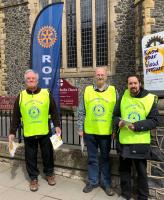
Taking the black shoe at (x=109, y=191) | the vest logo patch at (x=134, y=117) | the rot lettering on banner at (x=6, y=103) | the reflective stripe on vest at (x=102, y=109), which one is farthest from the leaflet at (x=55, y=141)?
the rot lettering on banner at (x=6, y=103)

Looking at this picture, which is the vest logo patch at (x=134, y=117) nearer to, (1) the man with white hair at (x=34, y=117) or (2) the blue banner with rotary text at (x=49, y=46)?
(1) the man with white hair at (x=34, y=117)

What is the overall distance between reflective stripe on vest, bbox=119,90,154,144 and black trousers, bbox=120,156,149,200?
0.94 ft

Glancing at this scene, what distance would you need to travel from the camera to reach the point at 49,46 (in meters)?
5.84

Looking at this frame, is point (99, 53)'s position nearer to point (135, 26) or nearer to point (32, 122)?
point (135, 26)

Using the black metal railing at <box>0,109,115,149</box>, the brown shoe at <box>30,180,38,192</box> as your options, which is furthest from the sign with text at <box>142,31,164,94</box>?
the brown shoe at <box>30,180,38,192</box>

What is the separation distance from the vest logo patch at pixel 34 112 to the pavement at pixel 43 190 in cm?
115

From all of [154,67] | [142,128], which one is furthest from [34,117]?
[154,67]

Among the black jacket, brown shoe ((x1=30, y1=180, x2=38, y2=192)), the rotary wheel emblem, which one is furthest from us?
the rotary wheel emblem

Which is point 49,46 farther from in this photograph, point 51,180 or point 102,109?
point 51,180

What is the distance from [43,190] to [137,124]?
191 centimetres

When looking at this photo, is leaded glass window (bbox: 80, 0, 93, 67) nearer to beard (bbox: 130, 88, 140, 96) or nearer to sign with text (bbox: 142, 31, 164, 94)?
sign with text (bbox: 142, 31, 164, 94)

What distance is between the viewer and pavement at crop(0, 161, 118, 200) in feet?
14.8

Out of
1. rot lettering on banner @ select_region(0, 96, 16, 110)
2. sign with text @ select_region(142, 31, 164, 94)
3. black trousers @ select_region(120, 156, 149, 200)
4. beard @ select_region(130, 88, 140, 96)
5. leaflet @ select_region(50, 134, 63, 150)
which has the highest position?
sign with text @ select_region(142, 31, 164, 94)

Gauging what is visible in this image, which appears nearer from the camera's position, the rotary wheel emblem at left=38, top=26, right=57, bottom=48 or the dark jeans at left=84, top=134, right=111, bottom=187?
the dark jeans at left=84, top=134, right=111, bottom=187
